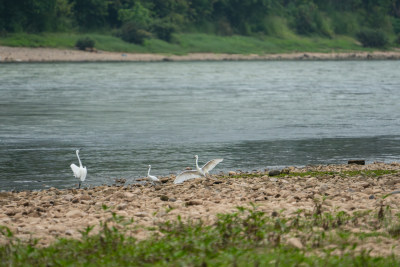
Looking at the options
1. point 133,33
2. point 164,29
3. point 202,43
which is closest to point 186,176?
point 133,33

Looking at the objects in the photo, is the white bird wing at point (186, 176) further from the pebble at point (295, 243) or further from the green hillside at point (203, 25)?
the green hillside at point (203, 25)

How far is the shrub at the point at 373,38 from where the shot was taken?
366 ft

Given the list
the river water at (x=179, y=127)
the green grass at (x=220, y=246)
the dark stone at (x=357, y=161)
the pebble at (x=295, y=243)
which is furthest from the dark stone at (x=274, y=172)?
the pebble at (x=295, y=243)

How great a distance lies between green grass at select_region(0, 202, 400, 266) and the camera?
25.1 ft

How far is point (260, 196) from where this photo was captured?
469 inches

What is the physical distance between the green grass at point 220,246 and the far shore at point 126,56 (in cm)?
6687

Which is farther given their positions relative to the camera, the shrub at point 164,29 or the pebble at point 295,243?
the shrub at point 164,29

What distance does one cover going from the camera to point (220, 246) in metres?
8.34

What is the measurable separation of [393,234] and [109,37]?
81785 millimetres

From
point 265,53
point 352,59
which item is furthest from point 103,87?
point 352,59

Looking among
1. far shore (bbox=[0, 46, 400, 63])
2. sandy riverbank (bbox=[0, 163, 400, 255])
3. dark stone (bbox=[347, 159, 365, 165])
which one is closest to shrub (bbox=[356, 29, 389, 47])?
far shore (bbox=[0, 46, 400, 63])

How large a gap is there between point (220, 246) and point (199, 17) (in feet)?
317

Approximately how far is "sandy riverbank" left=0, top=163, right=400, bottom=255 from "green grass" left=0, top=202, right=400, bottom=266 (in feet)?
0.81

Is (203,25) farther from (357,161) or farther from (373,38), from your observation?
(357,161)
